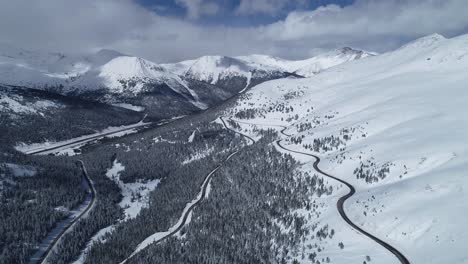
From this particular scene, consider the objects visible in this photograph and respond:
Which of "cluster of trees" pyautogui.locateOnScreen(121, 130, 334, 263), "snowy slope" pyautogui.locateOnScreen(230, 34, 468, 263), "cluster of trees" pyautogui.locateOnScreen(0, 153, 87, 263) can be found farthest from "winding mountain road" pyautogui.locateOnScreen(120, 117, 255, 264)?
"snowy slope" pyautogui.locateOnScreen(230, 34, 468, 263)

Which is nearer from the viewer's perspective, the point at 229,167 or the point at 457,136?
the point at 457,136

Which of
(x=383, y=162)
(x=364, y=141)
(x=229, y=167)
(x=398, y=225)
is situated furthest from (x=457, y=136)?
(x=229, y=167)

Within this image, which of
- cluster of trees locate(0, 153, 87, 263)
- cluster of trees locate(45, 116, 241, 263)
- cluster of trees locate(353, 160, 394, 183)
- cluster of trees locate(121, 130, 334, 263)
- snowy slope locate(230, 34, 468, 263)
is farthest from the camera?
cluster of trees locate(0, 153, 87, 263)

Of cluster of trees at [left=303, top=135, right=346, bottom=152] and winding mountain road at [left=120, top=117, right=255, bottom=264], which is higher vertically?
cluster of trees at [left=303, top=135, right=346, bottom=152]

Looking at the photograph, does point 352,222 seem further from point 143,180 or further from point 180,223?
point 143,180

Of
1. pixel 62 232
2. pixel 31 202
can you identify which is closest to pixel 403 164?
pixel 62 232

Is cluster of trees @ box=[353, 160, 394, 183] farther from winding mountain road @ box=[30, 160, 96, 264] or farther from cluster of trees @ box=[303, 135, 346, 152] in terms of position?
winding mountain road @ box=[30, 160, 96, 264]

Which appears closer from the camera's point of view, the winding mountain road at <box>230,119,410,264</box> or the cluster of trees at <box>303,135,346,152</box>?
the winding mountain road at <box>230,119,410,264</box>

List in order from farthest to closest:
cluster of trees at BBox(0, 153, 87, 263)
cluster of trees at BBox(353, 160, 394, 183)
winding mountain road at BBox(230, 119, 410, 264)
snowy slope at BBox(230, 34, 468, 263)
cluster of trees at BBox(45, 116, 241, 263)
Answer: cluster of trees at BBox(0, 153, 87, 263) < cluster of trees at BBox(45, 116, 241, 263) < cluster of trees at BBox(353, 160, 394, 183) < snowy slope at BBox(230, 34, 468, 263) < winding mountain road at BBox(230, 119, 410, 264)

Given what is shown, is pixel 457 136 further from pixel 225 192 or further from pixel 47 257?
pixel 47 257
